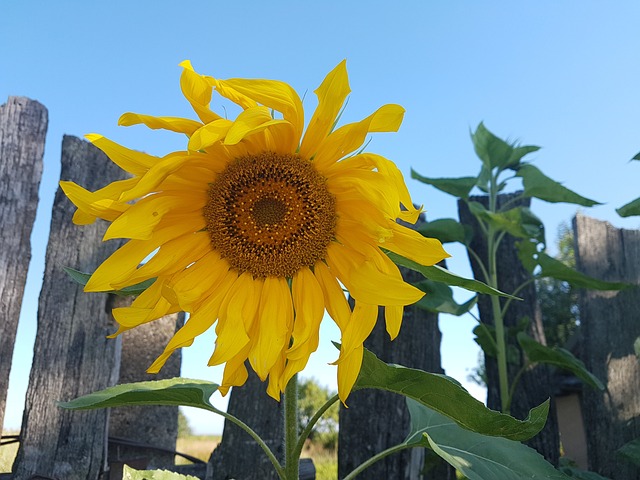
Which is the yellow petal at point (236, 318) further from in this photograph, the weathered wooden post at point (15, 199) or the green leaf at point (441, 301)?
the weathered wooden post at point (15, 199)

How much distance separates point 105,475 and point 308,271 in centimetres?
→ 207

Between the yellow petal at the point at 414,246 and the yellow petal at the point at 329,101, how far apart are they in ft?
0.92

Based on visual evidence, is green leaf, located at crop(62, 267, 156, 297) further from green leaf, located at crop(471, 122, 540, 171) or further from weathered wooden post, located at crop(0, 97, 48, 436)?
green leaf, located at crop(471, 122, 540, 171)

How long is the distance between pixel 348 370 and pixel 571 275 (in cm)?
208

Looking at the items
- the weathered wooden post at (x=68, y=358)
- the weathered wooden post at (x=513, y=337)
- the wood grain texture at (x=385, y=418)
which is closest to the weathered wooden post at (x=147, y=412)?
the weathered wooden post at (x=68, y=358)

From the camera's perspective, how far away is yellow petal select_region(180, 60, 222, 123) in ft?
5.09

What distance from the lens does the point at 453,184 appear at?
3.45 m

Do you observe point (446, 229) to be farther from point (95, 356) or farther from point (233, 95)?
point (233, 95)

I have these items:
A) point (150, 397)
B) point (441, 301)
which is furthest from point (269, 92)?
point (441, 301)

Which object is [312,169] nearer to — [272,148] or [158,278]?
[272,148]

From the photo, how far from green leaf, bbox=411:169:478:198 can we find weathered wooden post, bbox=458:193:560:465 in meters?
0.71

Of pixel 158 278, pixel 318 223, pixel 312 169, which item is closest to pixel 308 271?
pixel 318 223

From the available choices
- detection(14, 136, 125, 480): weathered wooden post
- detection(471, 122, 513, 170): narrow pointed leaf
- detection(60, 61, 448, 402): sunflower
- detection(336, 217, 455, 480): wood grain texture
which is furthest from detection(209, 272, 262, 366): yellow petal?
detection(471, 122, 513, 170): narrow pointed leaf

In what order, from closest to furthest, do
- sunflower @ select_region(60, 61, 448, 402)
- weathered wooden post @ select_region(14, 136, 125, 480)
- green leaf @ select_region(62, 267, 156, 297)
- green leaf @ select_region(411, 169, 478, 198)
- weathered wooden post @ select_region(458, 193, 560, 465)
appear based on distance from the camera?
sunflower @ select_region(60, 61, 448, 402), green leaf @ select_region(62, 267, 156, 297), weathered wooden post @ select_region(14, 136, 125, 480), green leaf @ select_region(411, 169, 478, 198), weathered wooden post @ select_region(458, 193, 560, 465)
